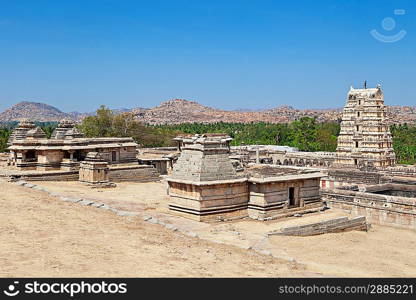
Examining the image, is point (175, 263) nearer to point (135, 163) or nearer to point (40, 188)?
point (40, 188)

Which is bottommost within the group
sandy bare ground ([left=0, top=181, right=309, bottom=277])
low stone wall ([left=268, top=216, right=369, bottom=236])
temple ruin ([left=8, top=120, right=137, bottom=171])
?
low stone wall ([left=268, top=216, right=369, bottom=236])

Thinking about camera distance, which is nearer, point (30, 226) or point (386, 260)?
point (30, 226)

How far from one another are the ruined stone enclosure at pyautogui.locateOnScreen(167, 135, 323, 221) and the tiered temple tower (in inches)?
1007

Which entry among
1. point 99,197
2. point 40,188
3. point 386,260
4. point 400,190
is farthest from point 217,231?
point 400,190

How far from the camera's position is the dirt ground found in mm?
12969

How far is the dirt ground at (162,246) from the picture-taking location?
511 inches

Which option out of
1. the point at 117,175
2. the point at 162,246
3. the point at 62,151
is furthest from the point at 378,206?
the point at 62,151

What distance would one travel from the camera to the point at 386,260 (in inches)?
701

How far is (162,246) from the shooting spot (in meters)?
15.6

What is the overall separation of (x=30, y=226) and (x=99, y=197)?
30.0 feet

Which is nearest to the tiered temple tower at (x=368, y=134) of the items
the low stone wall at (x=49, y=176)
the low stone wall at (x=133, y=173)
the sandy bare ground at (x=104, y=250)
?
the low stone wall at (x=133, y=173)

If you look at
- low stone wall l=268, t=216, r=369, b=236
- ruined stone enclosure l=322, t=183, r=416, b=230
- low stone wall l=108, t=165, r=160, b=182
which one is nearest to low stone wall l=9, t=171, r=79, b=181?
low stone wall l=108, t=165, r=160, b=182

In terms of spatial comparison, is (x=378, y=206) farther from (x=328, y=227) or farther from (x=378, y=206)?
(x=328, y=227)

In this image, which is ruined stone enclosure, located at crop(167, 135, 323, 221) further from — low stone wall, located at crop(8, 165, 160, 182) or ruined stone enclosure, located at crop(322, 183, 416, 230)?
low stone wall, located at crop(8, 165, 160, 182)
